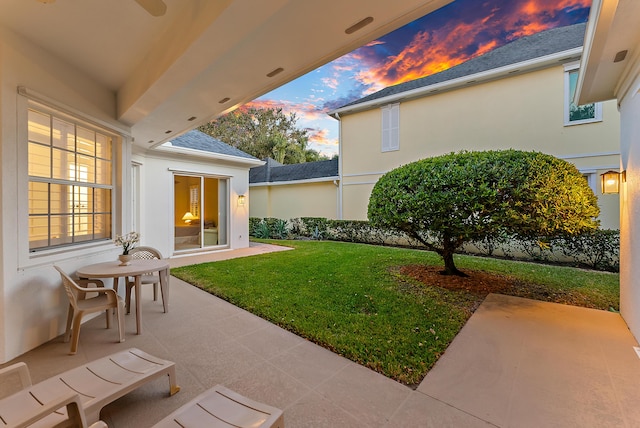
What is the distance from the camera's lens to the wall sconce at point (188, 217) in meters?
9.81

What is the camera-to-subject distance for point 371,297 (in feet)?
15.2

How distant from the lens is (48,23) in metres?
2.80

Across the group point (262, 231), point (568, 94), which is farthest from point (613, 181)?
point (262, 231)

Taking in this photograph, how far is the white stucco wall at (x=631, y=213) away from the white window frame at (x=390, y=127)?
694cm

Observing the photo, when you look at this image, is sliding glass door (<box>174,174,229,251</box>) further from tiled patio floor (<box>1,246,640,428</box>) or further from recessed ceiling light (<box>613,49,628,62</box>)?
recessed ceiling light (<box>613,49,628,62</box>)

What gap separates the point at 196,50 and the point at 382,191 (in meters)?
4.22

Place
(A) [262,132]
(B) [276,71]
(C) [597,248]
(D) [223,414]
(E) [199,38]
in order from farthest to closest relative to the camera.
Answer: (A) [262,132]
(C) [597,248]
(B) [276,71]
(E) [199,38]
(D) [223,414]

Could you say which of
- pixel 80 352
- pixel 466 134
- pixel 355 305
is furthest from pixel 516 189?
pixel 80 352

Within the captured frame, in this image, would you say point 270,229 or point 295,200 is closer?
point 270,229

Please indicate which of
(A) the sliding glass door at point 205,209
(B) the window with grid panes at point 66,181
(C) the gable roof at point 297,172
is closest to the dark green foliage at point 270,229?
(C) the gable roof at point 297,172

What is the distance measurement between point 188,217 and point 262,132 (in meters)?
16.1

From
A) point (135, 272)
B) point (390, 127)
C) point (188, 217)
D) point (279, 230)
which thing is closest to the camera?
point (135, 272)

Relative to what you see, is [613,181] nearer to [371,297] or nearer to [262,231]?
[371,297]

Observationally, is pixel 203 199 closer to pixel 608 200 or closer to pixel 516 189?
pixel 516 189
